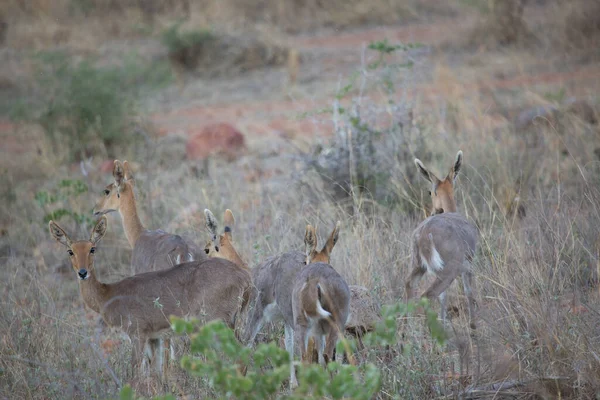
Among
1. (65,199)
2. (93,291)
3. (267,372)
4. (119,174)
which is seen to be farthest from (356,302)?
(65,199)

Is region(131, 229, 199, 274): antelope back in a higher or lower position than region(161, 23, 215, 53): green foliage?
lower

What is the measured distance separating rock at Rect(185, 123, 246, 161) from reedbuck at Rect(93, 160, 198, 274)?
4.67 meters

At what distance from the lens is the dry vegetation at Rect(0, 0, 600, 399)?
4.67 metres

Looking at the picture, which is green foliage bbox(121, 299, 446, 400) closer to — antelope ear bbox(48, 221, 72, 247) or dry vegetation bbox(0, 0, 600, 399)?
dry vegetation bbox(0, 0, 600, 399)

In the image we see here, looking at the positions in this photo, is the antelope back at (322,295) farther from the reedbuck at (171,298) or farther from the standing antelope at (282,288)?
the reedbuck at (171,298)

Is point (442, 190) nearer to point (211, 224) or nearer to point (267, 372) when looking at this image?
point (211, 224)

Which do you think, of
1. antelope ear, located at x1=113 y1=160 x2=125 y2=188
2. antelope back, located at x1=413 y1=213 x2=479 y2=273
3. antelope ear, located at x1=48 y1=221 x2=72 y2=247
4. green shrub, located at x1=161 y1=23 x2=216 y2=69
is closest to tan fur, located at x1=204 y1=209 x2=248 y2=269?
antelope ear, located at x1=48 y1=221 x2=72 y2=247

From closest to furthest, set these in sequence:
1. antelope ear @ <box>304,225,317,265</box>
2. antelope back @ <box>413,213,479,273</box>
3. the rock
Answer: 1. antelope ear @ <box>304,225,317,265</box>
2. antelope back @ <box>413,213,479,273</box>
3. the rock

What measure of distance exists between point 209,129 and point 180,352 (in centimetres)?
755

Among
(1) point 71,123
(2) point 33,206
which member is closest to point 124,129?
(1) point 71,123

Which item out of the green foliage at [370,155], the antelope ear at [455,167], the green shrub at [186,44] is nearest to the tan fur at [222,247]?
the antelope ear at [455,167]

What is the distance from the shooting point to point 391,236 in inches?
277

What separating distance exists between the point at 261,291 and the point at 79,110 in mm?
8472

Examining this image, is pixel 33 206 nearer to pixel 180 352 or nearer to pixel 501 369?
pixel 180 352
